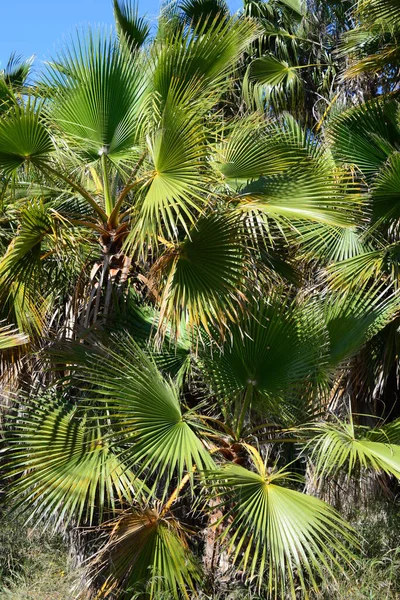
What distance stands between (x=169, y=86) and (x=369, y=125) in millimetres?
2408

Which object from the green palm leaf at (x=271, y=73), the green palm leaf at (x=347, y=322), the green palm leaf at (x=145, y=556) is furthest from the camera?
the green palm leaf at (x=271, y=73)

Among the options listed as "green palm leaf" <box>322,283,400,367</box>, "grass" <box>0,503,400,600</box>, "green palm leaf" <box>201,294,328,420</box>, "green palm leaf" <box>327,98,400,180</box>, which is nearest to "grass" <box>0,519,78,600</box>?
"grass" <box>0,503,400,600</box>

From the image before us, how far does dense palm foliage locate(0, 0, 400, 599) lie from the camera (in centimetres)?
455

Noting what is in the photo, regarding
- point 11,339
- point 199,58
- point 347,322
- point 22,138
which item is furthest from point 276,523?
point 199,58

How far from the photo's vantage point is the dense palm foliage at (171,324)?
4.55 meters

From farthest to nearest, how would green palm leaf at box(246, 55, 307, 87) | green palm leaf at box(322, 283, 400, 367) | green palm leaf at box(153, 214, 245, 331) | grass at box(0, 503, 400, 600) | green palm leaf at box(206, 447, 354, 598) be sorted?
1. green palm leaf at box(246, 55, 307, 87)
2. green palm leaf at box(322, 283, 400, 367)
3. grass at box(0, 503, 400, 600)
4. green palm leaf at box(153, 214, 245, 331)
5. green palm leaf at box(206, 447, 354, 598)

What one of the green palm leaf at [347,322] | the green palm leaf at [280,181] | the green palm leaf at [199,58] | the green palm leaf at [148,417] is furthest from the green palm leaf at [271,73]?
the green palm leaf at [148,417]

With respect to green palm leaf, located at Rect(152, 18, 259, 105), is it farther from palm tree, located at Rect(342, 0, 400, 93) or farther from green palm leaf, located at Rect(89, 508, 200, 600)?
palm tree, located at Rect(342, 0, 400, 93)

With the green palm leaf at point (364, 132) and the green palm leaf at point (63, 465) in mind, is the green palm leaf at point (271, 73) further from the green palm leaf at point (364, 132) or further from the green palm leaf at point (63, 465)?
the green palm leaf at point (63, 465)

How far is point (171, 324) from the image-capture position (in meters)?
4.84

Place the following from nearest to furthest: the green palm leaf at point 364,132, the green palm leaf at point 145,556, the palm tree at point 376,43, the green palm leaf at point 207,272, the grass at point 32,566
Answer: the green palm leaf at point 145,556 → the green palm leaf at point 207,272 → the grass at point 32,566 → the green palm leaf at point 364,132 → the palm tree at point 376,43

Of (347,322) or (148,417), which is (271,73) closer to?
(347,322)

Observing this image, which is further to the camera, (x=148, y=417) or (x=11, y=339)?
(x=11, y=339)

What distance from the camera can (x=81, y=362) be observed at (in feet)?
16.6
